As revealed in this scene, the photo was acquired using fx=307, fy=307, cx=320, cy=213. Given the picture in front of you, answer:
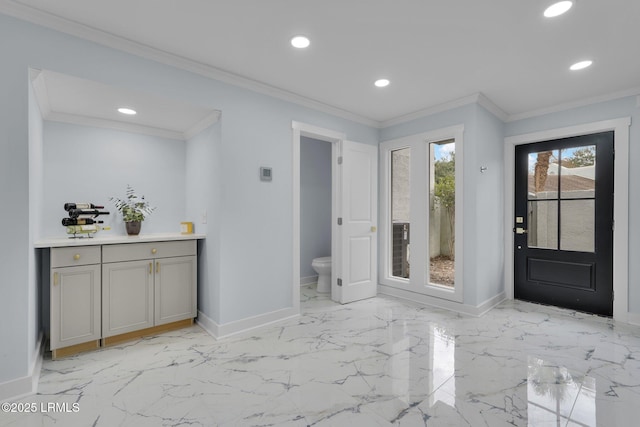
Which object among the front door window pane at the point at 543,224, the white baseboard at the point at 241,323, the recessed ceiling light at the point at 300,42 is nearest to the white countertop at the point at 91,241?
the white baseboard at the point at 241,323

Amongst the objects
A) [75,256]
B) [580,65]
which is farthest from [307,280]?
[580,65]

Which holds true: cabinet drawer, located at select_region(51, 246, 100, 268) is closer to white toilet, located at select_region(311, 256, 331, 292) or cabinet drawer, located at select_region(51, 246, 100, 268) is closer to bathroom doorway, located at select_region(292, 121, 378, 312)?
bathroom doorway, located at select_region(292, 121, 378, 312)

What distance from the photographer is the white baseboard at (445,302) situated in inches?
135

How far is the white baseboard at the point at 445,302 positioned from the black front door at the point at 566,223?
21.7 inches

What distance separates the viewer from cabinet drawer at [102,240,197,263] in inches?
104

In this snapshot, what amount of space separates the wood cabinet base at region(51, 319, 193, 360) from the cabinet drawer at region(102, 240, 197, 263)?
2.20ft

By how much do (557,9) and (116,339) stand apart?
4.14m

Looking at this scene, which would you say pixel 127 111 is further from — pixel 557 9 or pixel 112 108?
pixel 557 9

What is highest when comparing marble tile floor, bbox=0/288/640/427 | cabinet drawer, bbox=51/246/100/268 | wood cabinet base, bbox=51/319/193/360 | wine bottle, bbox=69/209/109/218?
wine bottle, bbox=69/209/109/218

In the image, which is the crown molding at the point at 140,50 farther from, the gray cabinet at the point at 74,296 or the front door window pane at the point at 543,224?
the front door window pane at the point at 543,224

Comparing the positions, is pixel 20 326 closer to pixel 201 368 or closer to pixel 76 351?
pixel 76 351

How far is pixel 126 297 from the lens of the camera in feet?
8.86

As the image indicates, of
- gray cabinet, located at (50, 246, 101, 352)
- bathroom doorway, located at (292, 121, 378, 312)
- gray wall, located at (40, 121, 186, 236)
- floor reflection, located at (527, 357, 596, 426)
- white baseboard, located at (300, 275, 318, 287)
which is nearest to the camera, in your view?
floor reflection, located at (527, 357, 596, 426)

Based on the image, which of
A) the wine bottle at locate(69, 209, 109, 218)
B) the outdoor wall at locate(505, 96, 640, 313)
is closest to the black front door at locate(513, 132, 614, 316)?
the outdoor wall at locate(505, 96, 640, 313)
